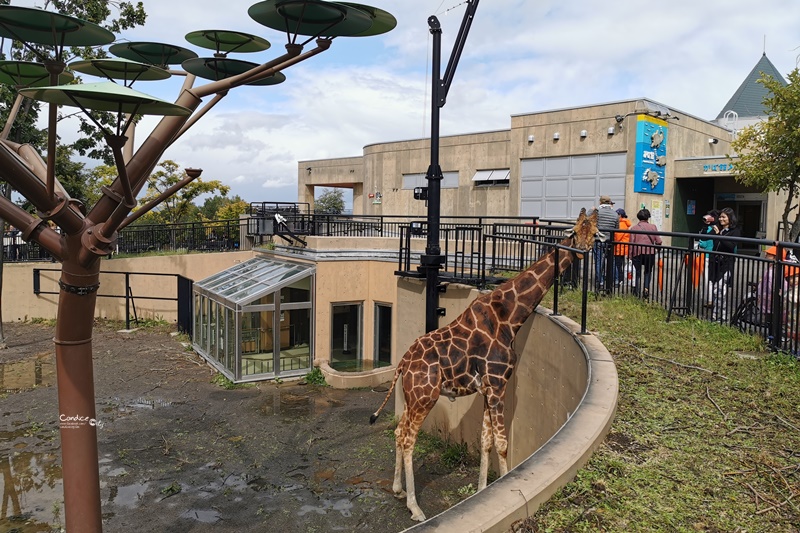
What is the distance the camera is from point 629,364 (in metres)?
6.02

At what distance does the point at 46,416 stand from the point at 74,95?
9.48 m

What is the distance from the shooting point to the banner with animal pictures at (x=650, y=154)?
69.4ft

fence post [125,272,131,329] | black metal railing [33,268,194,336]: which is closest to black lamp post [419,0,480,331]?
black metal railing [33,268,194,336]

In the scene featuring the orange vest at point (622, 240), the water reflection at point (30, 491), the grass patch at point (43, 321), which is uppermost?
the orange vest at point (622, 240)

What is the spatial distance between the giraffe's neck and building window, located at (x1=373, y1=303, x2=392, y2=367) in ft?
32.9

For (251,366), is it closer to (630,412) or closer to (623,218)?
(623,218)

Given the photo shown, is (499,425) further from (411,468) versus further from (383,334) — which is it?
(383,334)

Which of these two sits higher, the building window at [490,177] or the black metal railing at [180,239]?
the building window at [490,177]

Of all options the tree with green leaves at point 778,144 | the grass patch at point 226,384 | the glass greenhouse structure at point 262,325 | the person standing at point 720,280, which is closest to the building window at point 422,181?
the glass greenhouse structure at point 262,325

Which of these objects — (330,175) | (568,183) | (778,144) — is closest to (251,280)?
(568,183)

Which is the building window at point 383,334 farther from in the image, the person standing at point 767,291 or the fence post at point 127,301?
the person standing at point 767,291

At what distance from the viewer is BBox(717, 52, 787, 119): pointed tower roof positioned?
33.0m

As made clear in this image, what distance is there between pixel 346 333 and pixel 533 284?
10714 mm

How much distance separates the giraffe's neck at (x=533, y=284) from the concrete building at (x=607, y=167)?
16.0 m
